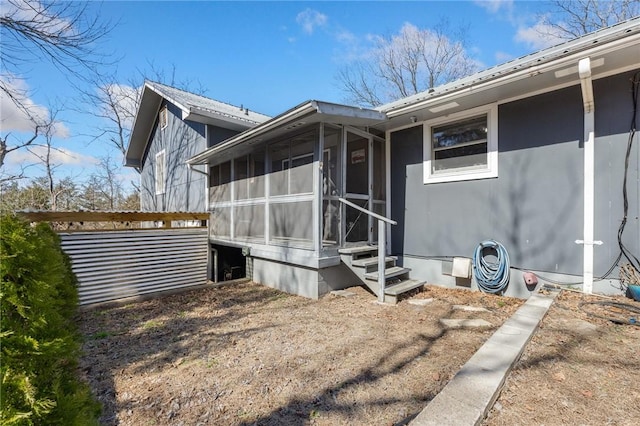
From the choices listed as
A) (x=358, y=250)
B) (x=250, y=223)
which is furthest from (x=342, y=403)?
(x=250, y=223)

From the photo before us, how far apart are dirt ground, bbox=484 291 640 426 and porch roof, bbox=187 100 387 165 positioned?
376cm

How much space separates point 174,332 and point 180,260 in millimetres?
2935

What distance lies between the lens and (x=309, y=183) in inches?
211

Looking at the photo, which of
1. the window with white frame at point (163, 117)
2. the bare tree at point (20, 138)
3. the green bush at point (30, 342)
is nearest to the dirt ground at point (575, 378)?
the green bush at point (30, 342)

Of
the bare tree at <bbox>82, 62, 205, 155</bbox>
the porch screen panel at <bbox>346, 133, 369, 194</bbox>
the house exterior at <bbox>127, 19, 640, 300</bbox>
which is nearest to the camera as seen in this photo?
the house exterior at <bbox>127, 19, 640, 300</bbox>

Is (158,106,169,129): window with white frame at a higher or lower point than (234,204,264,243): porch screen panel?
higher

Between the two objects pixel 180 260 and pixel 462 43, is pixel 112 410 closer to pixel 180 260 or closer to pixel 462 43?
pixel 180 260

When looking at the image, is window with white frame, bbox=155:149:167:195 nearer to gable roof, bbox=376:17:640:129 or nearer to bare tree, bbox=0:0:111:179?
bare tree, bbox=0:0:111:179

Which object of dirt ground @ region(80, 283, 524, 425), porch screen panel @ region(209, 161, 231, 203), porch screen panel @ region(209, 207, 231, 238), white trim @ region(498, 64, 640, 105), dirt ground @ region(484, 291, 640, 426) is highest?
white trim @ region(498, 64, 640, 105)

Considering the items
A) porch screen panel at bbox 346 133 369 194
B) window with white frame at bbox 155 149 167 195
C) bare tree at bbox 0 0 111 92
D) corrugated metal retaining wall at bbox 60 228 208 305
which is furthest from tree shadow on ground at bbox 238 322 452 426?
window with white frame at bbox 155 149 167 195

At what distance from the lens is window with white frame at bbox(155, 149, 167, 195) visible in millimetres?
11542

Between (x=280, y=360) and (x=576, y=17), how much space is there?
59.5 feet

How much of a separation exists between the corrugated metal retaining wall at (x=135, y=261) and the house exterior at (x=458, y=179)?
44.7 inches

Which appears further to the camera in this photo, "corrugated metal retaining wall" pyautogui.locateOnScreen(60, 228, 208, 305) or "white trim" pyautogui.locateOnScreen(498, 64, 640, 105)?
"corrugated metal retaining wall" pyautogui.locateOnScreen(60, 228, 208, 305)
